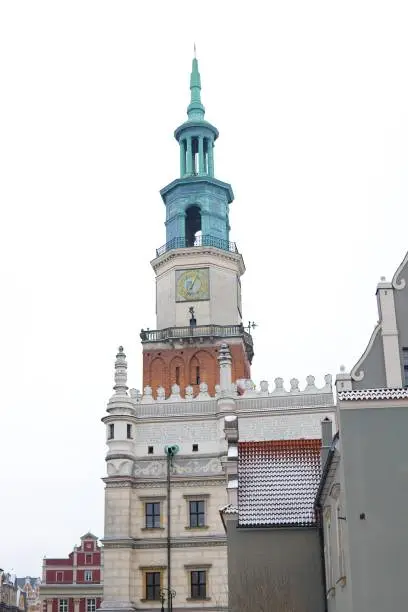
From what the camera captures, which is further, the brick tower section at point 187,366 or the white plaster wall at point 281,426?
the brick tower section at point 187,366

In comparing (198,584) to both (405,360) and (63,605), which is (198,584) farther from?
(63,605)

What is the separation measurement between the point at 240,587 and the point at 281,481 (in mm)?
3077

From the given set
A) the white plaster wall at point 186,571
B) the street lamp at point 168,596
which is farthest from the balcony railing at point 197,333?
the street lamp at point 168,596

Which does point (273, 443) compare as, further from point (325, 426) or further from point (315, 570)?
point (315, 570)

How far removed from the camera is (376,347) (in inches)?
954

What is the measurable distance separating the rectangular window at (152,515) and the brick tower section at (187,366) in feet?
30.6

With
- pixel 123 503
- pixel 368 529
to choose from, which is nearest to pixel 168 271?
pixel 123 503

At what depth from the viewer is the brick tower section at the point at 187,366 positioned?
55.4 m

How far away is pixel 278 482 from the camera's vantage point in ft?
80.0

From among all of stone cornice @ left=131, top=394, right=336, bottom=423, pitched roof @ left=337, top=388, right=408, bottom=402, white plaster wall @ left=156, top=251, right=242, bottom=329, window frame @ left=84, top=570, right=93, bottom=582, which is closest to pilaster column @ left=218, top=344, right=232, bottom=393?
stone cornice @ left=131, top=394, right=336, bottom=423

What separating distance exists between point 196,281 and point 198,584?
2004 centimetres

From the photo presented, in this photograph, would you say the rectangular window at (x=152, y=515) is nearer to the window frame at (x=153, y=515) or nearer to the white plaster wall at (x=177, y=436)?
the window frame at (x=153, y=515)

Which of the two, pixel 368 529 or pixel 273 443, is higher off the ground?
pixel 273 443

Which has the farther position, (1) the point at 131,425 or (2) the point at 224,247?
(2) the point at 224,247
